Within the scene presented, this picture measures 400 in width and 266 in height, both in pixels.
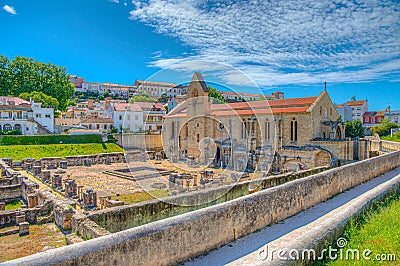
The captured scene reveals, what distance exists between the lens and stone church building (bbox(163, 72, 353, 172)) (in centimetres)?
2920

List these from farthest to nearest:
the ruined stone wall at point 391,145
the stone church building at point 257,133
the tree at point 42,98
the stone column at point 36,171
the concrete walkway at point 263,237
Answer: the tree at point 42,98 → the ruined stone wall at point 391,145 → the stone church building at point 257,133 → the stone column at point 36,171 → the concrete walkway at point 263,237

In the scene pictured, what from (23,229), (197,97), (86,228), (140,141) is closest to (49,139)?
(140,141)

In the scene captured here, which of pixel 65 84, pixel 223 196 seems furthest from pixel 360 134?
pixel 65 84

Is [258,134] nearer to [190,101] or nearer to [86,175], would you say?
[190,101]

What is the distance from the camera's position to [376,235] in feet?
25.5

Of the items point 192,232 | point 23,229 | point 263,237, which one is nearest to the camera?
point 192,232

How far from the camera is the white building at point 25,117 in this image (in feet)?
158

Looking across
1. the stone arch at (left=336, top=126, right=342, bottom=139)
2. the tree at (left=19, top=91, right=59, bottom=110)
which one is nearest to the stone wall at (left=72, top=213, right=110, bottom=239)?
the stone arch at (left=336, top=126, right=342, bottom=139)

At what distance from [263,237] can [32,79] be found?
6721cm

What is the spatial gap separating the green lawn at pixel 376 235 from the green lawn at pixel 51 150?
36.3 metres

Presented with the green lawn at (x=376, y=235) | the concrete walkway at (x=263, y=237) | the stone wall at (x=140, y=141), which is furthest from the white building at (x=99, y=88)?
the green lawn at (x=376, y=235)

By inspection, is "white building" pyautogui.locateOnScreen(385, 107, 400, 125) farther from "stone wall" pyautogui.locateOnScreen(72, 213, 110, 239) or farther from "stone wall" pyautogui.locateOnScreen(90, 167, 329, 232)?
"stone wall" pyautogui.locateOnScreen(72, 213, 110, 239)

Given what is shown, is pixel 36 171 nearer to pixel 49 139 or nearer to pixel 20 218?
pixel 20 218

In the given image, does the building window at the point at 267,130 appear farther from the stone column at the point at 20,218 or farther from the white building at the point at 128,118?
the stone column at the point at 20,218
